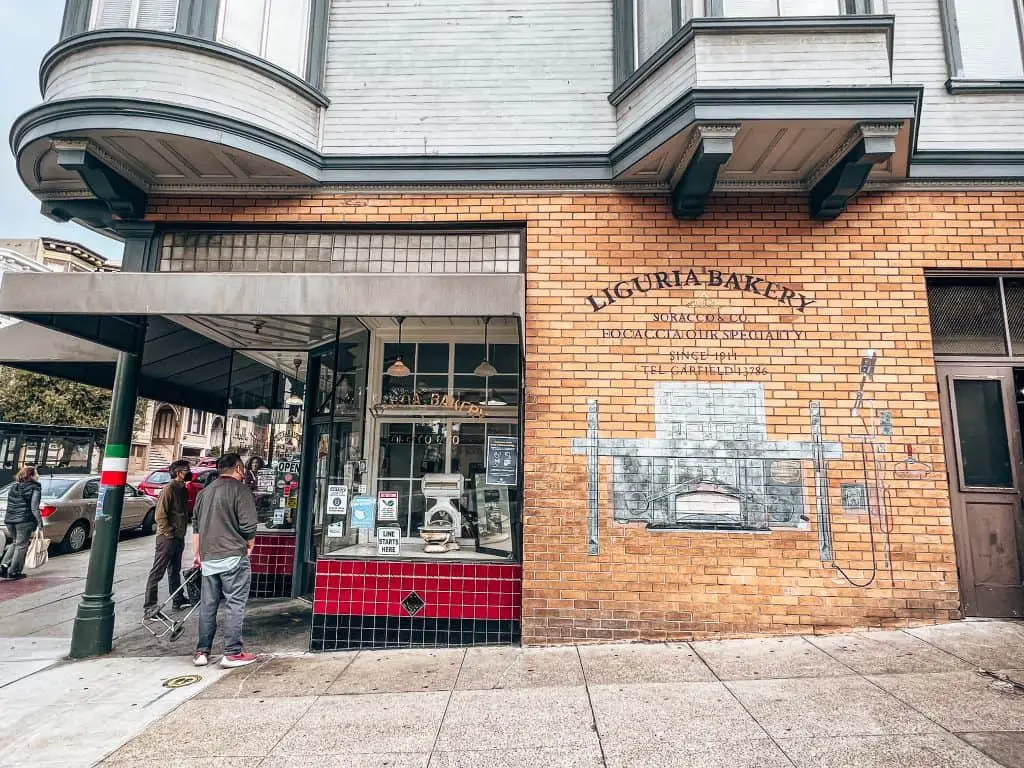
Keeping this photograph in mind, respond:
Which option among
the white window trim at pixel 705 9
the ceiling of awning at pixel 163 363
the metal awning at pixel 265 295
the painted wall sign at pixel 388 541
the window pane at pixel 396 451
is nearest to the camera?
the metal awning at pixel 265 295

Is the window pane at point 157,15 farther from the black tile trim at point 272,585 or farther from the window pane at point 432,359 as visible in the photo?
the black tile trim at point 272,585

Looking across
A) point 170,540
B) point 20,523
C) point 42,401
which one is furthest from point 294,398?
point 42,401

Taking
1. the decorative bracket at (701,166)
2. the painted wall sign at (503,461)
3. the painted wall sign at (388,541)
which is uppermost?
the decorative bracket at (701,166)

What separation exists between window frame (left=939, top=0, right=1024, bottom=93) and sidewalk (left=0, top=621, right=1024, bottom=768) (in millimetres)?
5235

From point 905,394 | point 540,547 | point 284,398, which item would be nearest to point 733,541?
point 540,547

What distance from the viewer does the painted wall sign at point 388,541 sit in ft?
18.9

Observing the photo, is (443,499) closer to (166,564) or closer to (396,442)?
(396,442)

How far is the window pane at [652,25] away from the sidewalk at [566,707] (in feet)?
19.3

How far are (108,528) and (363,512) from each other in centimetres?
259

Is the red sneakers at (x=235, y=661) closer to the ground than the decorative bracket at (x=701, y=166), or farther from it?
closer to the ground

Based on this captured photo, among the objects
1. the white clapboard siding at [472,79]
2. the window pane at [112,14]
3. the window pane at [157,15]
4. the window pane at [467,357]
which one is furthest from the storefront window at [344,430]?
the window pane at [112,14]

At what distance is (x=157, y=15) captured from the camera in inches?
234

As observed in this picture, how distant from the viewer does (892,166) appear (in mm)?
5688

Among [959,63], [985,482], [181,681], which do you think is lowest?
[181,681]
